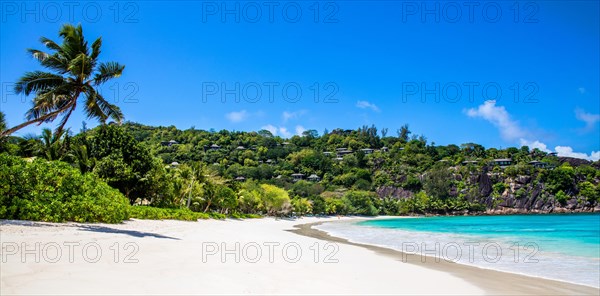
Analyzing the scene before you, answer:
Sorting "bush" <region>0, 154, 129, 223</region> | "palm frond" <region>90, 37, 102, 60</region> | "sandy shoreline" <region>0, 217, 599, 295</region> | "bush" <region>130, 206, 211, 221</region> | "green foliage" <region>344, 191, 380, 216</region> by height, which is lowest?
"green foliage" <region>344, 191, 380, 216</region>

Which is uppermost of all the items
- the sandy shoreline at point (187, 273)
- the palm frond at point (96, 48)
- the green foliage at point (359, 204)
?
the palm frond at point (96, 48)

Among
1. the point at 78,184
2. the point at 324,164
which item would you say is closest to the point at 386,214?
the point at 324,164

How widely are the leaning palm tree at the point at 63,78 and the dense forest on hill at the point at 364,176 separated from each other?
25.5 metres

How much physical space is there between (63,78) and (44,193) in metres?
4.76

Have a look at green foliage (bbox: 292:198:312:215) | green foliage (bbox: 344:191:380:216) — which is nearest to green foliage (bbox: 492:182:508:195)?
green foliage (bbox: 344:191:380:216)

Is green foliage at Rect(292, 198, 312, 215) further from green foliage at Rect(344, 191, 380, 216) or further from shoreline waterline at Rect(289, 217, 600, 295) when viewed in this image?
shoreline waterline at Rect(289, 217, 600, 295)

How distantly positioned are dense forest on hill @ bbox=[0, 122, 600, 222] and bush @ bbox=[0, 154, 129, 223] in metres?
25.0

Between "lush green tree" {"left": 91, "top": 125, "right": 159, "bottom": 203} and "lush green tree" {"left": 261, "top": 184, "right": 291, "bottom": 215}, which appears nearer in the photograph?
"lush green tree" {"left": 91, "top": 125, "right": 159, "bottom": 203}

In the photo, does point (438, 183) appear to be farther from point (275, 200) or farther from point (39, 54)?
point (39, 54)

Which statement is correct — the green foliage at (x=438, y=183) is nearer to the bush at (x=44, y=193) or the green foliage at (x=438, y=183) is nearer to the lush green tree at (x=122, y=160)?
the lush green tree at (x=122, y=160)

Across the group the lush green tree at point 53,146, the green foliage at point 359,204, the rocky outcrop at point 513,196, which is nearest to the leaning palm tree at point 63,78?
the lush green tree at point 53,146

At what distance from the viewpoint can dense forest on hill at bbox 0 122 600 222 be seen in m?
64.2

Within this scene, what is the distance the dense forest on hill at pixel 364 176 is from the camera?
211 ft

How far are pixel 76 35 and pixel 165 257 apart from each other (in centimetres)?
1119
